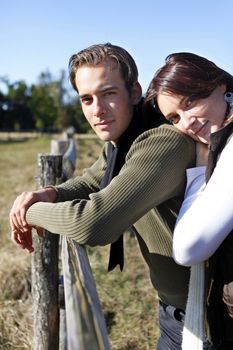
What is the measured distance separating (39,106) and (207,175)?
59.6m

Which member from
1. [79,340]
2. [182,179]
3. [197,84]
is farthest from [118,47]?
[79,340]

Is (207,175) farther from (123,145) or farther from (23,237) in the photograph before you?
(23,237)

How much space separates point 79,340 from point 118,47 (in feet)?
3.69

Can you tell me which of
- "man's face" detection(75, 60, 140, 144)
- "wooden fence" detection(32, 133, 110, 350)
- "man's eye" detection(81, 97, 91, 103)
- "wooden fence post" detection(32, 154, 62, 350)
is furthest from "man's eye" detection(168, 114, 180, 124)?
"wooden fence post" detection(32, 154, 62, 350)

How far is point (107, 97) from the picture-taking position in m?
1.95

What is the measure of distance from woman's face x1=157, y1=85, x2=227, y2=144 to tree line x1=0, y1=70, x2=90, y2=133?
51212 millimetres

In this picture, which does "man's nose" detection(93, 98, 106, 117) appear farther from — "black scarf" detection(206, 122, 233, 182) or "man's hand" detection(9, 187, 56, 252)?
"black scarf" detection(206, 122, 233, 182)

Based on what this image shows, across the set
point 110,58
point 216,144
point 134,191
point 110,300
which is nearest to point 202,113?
point 216,144

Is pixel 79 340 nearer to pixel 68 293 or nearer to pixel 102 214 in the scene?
pixel 68 293

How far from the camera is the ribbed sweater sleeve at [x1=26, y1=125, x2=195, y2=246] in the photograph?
5.20 ft

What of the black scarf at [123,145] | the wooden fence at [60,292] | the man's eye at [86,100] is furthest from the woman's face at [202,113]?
the wooden fence at [60,292]

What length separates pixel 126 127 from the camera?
76.9 inches

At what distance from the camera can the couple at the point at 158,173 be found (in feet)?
4.95

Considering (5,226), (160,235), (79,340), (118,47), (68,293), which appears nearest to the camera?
(79,340)
